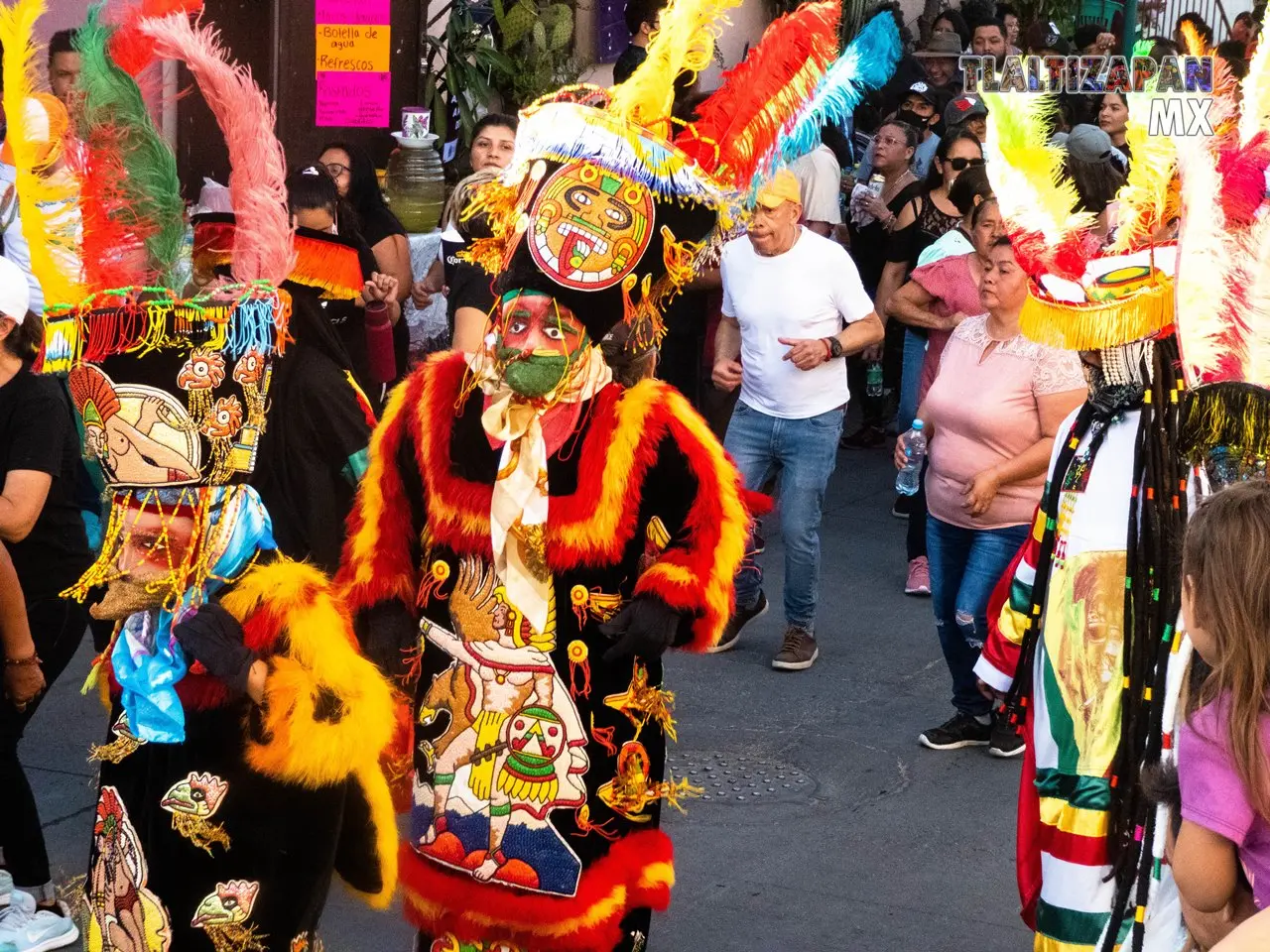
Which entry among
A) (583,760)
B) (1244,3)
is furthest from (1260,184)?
(1244,3)

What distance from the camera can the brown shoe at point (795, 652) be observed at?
7113 mm

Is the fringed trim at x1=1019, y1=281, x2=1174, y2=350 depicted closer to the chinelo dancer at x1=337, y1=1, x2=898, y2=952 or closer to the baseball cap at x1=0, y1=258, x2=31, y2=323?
the chinelo dancer at x1=337, y1=1, x2=898, y2=952

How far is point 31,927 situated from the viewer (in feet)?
15.1

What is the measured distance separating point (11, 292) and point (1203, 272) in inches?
117

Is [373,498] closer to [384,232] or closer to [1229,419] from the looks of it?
[1229,419]

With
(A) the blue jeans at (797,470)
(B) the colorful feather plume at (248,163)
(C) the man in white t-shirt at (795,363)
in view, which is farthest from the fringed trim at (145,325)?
(A) the blue jeans at (797,470)

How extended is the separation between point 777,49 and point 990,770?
3.20 m

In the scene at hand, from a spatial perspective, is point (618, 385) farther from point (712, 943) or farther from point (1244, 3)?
point (1244, 3)

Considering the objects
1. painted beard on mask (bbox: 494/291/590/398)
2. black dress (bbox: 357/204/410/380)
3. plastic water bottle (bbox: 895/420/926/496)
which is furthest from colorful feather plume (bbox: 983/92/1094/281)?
black dress (bbox: 357/204/410/380)

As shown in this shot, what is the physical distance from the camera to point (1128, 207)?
404 centimetres

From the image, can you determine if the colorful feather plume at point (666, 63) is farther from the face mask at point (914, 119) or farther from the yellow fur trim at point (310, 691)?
the face mask at point (914, 119)

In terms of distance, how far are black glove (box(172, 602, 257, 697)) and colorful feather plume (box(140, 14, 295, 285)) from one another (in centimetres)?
79

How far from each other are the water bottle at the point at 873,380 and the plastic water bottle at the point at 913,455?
335cm

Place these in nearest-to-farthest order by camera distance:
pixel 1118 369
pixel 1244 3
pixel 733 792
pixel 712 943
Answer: pixel 1118 369, pixel 712 943, pixel 733 792, pixel 1244 3
